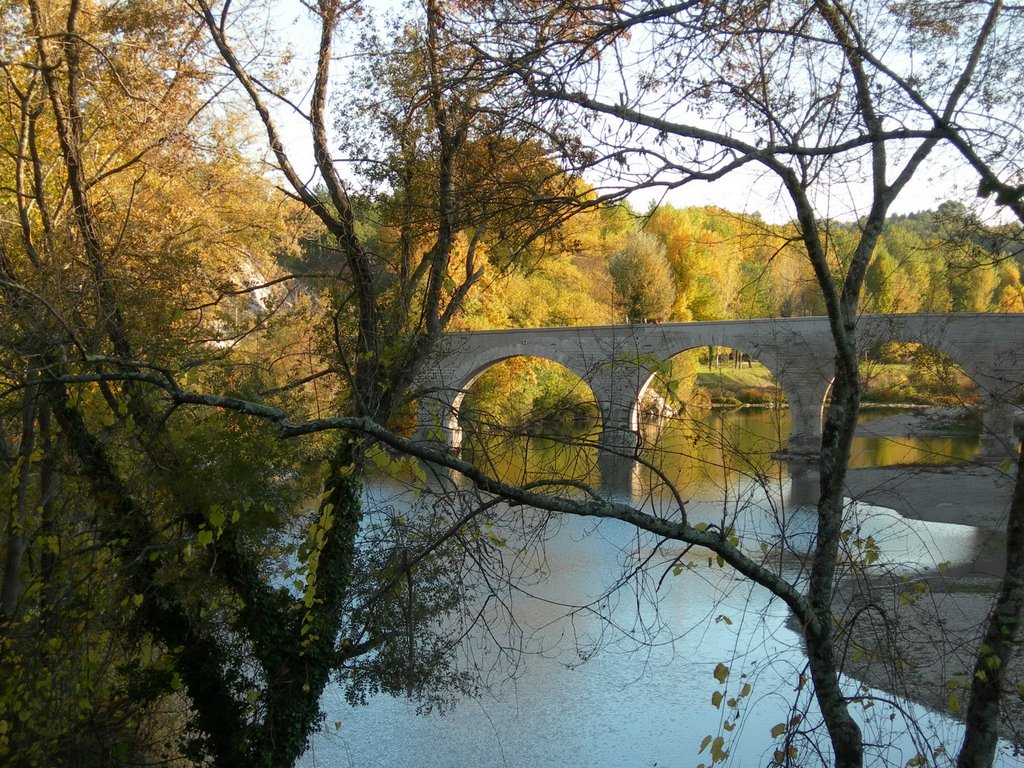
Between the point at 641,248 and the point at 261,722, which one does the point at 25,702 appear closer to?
the point at 261,722

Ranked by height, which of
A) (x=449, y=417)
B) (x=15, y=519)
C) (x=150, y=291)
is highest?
(x=150, y=291)

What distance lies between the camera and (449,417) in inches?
159

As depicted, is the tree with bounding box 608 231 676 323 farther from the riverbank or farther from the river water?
the river water

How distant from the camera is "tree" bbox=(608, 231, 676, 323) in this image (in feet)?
82.3

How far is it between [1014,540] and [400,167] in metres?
4.06

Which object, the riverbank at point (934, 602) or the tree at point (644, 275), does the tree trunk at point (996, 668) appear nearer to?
the riverbank at point (934, 602)

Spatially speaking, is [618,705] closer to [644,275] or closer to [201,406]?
[201,406]

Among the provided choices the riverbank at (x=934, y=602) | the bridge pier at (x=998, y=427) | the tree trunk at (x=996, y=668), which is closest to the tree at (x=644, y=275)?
the riverbank at (x=934, y=602)

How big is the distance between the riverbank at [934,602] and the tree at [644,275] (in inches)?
286

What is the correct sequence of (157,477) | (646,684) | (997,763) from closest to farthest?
(157,477)
(997,763)
(646,684)

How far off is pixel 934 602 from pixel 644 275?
69.9ft

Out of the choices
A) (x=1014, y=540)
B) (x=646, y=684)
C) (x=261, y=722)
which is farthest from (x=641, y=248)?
(x=1014, y=540)

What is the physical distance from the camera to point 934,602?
507cm

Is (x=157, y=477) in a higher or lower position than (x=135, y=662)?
higher
